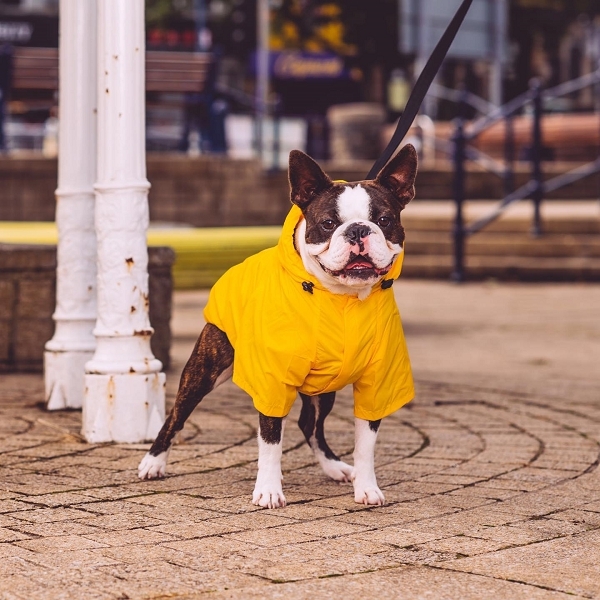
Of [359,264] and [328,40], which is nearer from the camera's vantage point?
[359,264]

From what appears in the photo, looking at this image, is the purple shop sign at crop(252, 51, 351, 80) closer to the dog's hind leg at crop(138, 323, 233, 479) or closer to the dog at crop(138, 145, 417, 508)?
the dog's hind leg at crop(138, 323, 233, 479)

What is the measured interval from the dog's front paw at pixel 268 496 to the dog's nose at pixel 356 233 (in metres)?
0.88

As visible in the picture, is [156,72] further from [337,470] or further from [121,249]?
[337,470]

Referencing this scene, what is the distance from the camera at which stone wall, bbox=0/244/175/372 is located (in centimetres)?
728

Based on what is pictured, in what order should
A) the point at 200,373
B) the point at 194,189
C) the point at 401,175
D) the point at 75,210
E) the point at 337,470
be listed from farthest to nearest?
the point at 194,189, the point at 75,210, the point at 337,470, the point at 200,373, the point at 401,175

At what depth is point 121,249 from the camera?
5523mm

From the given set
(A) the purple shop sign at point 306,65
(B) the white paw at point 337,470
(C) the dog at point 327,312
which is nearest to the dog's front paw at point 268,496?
(C) the dog at point 327,312

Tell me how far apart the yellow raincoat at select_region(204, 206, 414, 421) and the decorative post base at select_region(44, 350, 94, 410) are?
1.97m

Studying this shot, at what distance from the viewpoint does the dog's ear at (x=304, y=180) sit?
167 inches

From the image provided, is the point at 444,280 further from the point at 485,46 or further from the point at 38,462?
the point at 485,46

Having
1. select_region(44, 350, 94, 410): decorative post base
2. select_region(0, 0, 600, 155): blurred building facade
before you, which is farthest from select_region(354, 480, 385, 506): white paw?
select_region(0, 0, 600, 155): blurred building facade

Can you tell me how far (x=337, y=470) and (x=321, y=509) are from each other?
471mm

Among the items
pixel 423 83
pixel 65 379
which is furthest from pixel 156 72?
pixel 423 83

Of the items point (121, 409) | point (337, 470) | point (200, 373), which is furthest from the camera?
point (121, 409)
